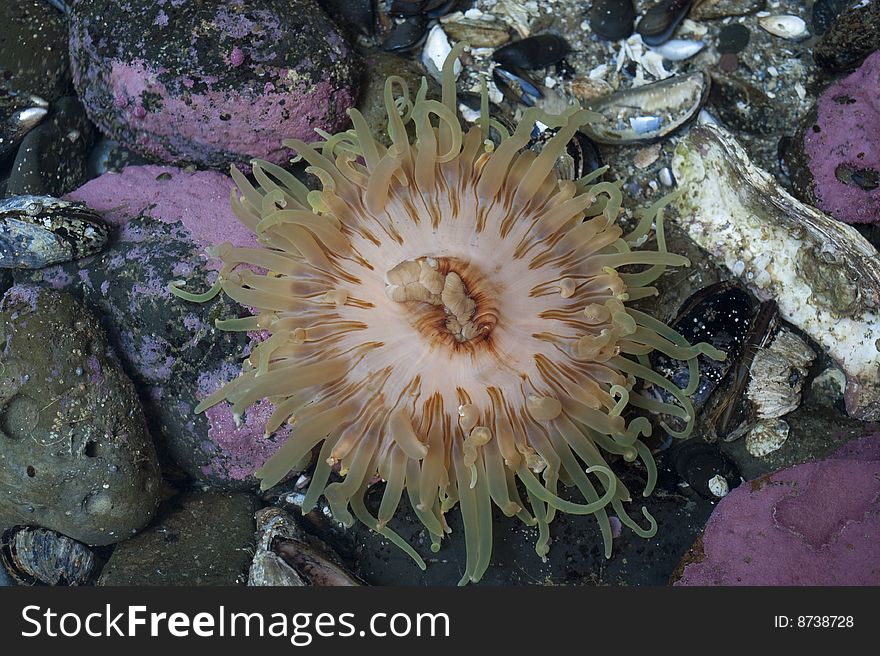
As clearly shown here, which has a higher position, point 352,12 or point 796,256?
point 352,12

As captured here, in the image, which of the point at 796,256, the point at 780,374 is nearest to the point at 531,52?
the point at 796,256

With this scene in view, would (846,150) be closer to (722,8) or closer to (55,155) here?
(722,8)

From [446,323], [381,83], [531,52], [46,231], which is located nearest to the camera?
[446,323]

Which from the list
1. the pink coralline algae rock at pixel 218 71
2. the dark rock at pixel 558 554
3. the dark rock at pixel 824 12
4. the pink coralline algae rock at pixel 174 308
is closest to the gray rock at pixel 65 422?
the pink coralline algae rock at pixel 174 308

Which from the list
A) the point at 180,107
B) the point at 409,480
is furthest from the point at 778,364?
the point at 180,107

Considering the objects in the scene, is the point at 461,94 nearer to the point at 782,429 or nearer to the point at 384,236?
the point at 384,236

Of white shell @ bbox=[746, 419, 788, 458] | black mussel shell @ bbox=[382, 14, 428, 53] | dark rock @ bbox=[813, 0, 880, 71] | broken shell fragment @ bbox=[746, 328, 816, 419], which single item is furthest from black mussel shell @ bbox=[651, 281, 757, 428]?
black mussel shell @ bbox=[382, 14, 428, 53]
